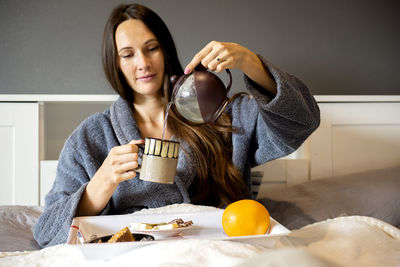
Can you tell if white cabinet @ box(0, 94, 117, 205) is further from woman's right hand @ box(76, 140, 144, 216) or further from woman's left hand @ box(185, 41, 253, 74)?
woman's left hand @ box(185, 41, 253, 74)

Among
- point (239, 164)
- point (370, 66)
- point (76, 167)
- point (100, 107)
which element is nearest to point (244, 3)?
point (370, 66)

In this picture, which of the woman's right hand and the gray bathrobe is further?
→ the gray bathrobe

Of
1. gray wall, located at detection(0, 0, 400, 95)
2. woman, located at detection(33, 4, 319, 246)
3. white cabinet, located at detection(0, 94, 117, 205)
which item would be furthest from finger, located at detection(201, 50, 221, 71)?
gray wall, located at detection(0, 0, 400, 95)

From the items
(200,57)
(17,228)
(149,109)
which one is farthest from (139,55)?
(17,228)

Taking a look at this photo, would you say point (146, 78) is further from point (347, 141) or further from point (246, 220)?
point (347, 141)

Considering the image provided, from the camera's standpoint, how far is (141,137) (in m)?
1.48

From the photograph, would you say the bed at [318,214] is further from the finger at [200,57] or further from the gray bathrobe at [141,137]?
the finger at [200,57]

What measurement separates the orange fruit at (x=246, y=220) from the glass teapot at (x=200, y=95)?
0.76 feet

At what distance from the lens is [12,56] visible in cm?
224

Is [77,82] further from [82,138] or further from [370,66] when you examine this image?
[370,66]

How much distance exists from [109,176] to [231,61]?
44 cm

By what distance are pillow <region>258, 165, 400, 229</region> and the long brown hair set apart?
0.19 metres

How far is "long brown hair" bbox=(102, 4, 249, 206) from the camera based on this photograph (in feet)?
4.75

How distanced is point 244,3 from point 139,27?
42.3 inches
